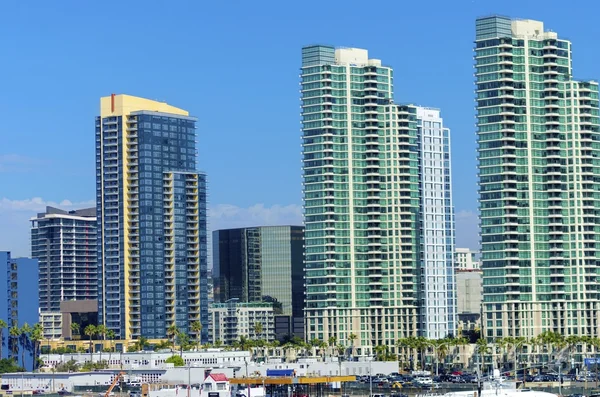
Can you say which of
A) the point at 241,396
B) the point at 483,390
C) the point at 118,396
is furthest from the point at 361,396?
the point at 483,390

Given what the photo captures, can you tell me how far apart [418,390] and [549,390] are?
1830 centimetres

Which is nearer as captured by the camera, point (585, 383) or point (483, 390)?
point (483, 390)

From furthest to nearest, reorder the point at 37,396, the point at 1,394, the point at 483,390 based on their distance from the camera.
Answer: the point at 1,394 → the point at 37,396 → the point at 483,390

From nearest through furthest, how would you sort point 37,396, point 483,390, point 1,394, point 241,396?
1. point 483,390
2. point 241,396
3. point 37,396
4. point 1,394

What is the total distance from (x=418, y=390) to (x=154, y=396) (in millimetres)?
39826

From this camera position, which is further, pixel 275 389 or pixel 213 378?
pixel 275 389

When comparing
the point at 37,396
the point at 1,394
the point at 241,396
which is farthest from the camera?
Answer: the point at 1,394

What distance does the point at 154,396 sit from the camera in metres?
175

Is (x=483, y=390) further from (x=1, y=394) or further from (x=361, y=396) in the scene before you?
(x=1, y=394)

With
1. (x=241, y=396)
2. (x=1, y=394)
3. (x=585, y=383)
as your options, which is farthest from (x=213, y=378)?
(x=585, y=383)

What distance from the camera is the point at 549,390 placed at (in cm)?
18762

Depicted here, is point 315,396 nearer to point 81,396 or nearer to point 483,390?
point 81,396

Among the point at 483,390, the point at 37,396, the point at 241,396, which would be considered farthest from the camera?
the point at 37,396

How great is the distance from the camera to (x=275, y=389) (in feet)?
649
